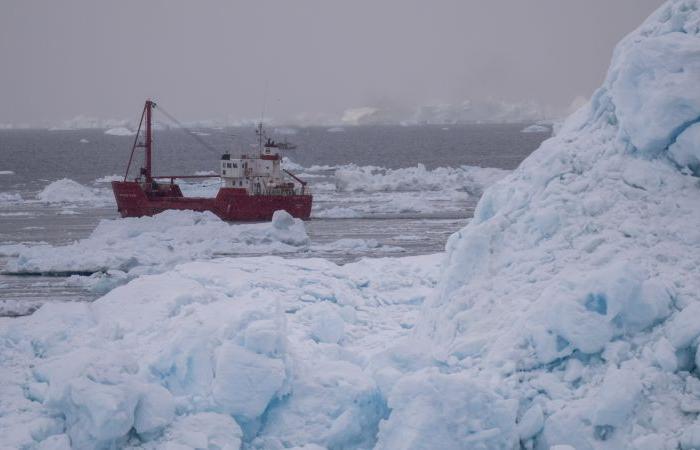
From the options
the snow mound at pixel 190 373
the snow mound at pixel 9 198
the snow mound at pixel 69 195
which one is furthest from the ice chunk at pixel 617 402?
the snow mound at pixel 9 198

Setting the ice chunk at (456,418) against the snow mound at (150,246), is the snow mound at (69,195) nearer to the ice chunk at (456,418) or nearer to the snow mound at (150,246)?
the snow mound at (150,246)

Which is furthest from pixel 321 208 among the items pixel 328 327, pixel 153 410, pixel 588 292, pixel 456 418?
pixel 456 418

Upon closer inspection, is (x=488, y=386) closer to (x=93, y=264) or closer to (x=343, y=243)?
(x=93, y=264)

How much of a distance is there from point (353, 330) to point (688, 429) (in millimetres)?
4254

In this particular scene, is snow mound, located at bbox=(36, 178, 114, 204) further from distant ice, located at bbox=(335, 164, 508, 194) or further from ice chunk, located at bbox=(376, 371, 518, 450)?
ice chunk, located at bbox=(376, 371, 518, 450)

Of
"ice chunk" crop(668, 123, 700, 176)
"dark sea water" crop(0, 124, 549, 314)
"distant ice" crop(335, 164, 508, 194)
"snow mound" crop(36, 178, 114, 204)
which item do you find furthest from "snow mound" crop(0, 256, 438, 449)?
"distant ice" crop(335, 164, 508, 194)

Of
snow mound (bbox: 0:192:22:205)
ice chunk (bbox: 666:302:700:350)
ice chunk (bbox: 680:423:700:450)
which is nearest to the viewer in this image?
ice chunk (bbox: 680:423:700:450)

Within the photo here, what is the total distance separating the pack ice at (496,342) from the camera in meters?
6.60

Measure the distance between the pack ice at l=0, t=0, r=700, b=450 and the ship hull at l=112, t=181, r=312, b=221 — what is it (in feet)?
70.9

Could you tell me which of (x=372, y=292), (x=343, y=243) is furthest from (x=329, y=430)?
(x=343, y=243)

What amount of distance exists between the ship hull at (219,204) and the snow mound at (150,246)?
4283 mm

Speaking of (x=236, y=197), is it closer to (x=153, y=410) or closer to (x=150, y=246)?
(x=150, y=246)

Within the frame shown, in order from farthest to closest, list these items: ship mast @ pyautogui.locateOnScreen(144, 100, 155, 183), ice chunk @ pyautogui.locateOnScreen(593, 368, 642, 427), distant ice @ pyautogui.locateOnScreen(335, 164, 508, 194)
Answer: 1. distant ice @ pyautogui.locateOnScreen(335, 164, 508, 194)
2. ship mast @ pyautogui.locateOnScreen(144, 100, 155, 183)
3. ice chunk @ pyautogui.locateOnScreen(593, 368, 642, 427)

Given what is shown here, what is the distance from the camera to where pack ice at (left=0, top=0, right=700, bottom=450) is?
6602 millimetres
